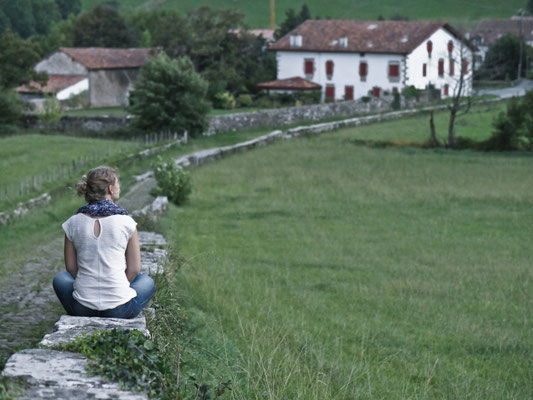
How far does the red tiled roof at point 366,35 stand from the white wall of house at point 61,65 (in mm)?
15866

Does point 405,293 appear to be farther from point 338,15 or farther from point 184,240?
point 338,15

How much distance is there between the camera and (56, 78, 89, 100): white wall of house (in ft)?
214

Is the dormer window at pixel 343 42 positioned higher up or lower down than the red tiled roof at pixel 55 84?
higher up

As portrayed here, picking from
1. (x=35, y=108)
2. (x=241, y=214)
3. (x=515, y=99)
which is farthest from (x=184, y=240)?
Result: (x=35, y=108)

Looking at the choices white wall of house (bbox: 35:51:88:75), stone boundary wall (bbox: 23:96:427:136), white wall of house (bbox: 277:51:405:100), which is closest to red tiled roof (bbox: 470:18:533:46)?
white wall of house (bbox: 277:51:405:100)

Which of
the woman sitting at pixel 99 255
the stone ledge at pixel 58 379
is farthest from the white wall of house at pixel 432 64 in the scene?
the stone ledge at pixel 58 379

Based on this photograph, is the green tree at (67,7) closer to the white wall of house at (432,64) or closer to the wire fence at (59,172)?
the white wall of house at (432,64)

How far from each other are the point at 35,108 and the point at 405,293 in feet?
160

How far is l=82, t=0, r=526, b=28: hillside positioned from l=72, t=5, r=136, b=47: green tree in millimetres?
55793

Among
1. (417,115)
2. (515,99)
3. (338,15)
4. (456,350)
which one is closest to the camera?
(456,350)

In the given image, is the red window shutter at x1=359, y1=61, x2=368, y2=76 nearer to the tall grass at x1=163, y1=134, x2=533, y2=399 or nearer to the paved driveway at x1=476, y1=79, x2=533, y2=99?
the paved driveway at x1=476, y1=79, x2=533, y2=99

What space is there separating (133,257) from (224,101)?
56289mm

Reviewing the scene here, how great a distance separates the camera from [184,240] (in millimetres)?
17234

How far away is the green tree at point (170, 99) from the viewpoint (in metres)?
40.9
